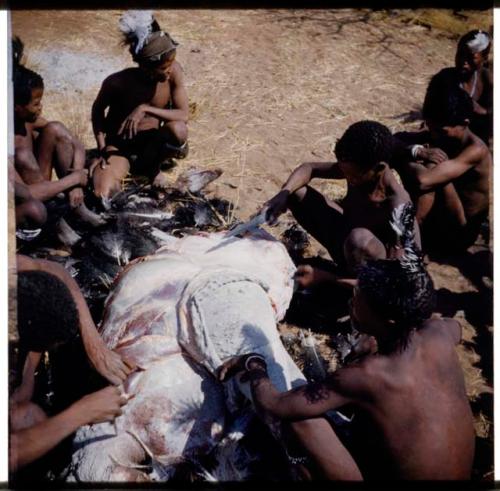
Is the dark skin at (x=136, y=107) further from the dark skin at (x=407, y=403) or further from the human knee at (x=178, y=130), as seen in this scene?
the dark skin at (x=407, y=403)

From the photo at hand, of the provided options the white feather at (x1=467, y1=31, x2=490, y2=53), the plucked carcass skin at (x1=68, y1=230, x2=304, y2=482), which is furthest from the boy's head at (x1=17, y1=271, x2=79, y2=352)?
the white feather at (x1=467, y1=31, x2=490, y2=53)

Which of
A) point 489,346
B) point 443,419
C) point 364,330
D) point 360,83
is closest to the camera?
point 443,419

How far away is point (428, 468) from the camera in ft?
8.41

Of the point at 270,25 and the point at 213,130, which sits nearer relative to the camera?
the point at 213,130

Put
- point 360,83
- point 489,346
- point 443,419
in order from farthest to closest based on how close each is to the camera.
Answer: point 360,83 → point 489,346 → point 443,419

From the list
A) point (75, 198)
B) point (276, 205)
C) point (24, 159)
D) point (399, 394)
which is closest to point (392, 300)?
point (399, 394)

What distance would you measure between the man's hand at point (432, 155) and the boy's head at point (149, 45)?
6.87ft

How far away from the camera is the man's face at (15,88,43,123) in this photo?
14.1 feet

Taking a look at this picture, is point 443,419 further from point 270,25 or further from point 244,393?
point 270,25

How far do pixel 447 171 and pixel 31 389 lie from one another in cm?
311

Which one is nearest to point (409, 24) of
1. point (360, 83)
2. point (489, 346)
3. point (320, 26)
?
point (320, 26)

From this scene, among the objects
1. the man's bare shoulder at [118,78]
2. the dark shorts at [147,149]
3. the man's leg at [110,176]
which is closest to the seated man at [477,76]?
the dark shorts at [147,149]

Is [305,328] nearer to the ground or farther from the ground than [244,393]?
nearer to the ground

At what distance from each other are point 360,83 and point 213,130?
189 centimetres
